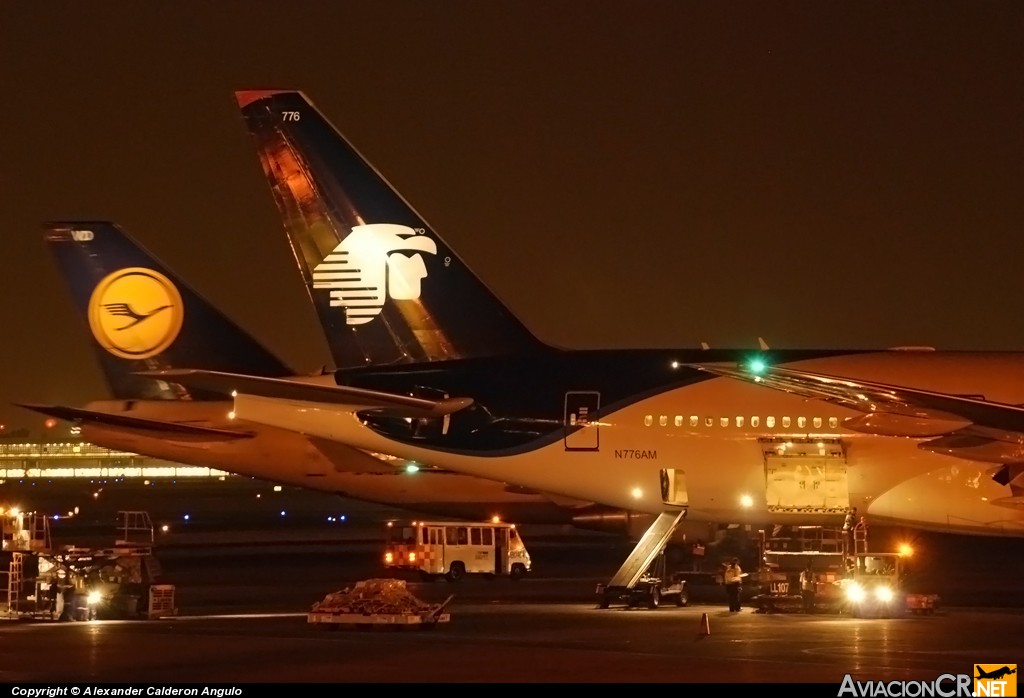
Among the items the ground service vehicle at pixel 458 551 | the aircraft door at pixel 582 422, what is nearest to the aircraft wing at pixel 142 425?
the ground service vehicle at pixel 458 551

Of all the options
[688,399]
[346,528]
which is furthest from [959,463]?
[346,528]

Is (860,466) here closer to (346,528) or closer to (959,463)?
A: (959,463)

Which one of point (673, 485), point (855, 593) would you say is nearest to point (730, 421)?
point (673, 485)

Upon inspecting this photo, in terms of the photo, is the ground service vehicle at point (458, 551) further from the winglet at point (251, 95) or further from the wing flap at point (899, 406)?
the wing flap at point (899, 406)

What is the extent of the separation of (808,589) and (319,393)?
10.2m

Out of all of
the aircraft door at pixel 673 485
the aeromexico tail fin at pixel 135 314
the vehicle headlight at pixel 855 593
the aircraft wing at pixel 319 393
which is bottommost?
the vehicle headlight at pixel 855 593

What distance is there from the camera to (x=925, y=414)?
1080 inches

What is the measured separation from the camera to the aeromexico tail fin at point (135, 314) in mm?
37312

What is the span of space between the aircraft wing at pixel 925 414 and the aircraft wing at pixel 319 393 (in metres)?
6.09

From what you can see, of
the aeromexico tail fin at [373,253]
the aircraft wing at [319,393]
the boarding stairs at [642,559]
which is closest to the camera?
the aircraft wing at [319,393]

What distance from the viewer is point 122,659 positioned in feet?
67.6

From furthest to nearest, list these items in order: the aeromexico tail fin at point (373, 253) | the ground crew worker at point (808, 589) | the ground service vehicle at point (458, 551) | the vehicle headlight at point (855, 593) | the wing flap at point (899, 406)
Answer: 1. the ground service vehicle at point (458, 551)
2. the aeromexico tail fin at point (373, 253)
3. the ground crew worker at point (808, 589)
4. the vehicle headlight at point (855, 593)
5. the wing flap at point (899, 406)

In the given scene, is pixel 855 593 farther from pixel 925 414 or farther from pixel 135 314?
pixel 135 314

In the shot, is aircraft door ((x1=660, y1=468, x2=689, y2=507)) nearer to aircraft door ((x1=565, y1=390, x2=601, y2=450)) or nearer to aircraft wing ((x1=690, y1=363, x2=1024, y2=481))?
aircraft door ((x1=565, y1=390, x2=601, y2=450))
